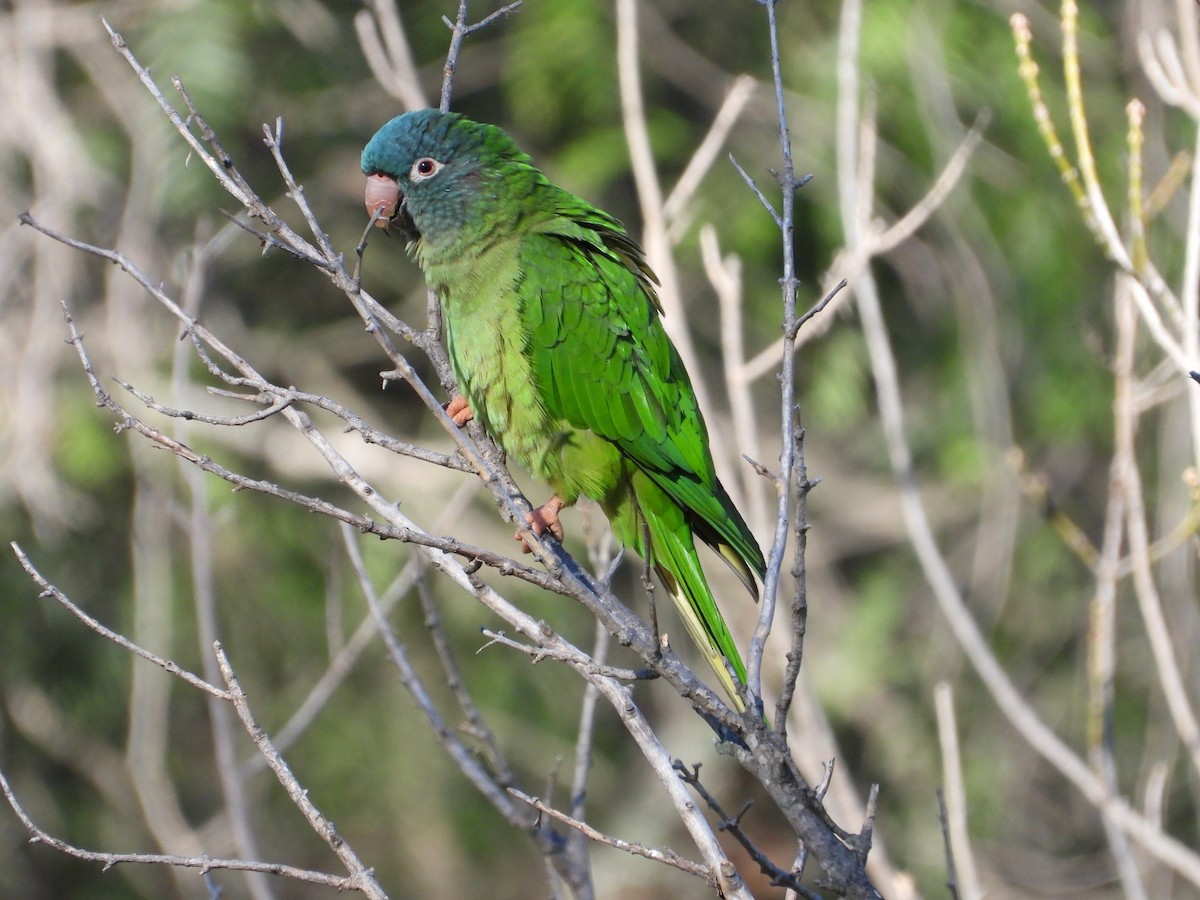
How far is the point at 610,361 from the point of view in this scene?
300 centimetres

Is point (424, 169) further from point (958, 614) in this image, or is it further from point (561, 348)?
point (958, 614)

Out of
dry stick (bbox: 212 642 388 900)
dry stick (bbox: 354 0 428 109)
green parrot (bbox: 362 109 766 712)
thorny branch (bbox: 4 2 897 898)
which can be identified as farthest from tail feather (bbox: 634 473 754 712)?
dry stick (bbox: 354 0 428 109)

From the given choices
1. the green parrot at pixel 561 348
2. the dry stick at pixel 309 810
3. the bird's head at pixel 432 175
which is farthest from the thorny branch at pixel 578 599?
the bird's head at pixel 432 175

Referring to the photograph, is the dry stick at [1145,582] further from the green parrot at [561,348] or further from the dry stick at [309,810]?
the dry stick at [309,810]

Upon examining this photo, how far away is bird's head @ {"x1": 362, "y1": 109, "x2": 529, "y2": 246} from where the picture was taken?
3115 millimetres

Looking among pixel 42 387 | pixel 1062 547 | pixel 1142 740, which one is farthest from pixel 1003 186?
pixel 42 387

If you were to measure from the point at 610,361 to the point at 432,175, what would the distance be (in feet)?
2.39

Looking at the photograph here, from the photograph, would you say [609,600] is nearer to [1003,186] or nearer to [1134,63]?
[1003,186]

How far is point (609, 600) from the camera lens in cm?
216

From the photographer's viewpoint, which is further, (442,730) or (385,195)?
(385,195)

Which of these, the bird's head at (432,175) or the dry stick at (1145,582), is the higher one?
the bird's head at (432,175)

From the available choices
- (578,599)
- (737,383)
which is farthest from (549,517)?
(578,599)

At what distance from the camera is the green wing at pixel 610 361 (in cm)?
295

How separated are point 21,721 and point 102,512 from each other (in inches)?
40.2
